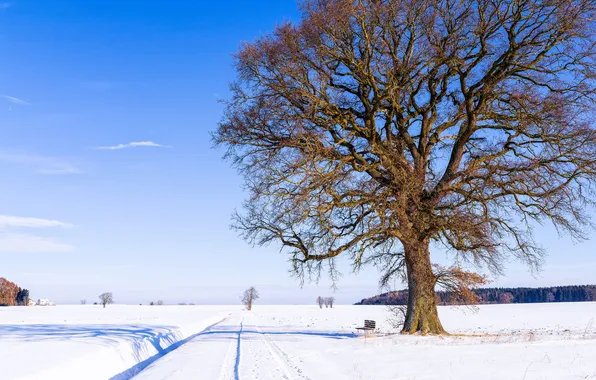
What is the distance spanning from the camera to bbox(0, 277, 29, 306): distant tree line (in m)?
148

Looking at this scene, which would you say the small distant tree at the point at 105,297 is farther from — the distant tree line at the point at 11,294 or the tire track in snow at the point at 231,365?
the tire track in snow at the point at 231,365

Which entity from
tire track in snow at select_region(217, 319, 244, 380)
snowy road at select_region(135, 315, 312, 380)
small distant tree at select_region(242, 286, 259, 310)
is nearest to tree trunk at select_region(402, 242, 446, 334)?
snowy road at select_region(135, 315, 312, 380)

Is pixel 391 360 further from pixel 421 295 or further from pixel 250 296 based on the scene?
pixel 250 296

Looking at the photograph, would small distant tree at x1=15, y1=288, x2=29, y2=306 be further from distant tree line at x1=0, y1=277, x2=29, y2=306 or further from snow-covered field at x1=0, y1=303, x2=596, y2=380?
snow-covered field at x1=0, y1=303, x2=596, y2=380

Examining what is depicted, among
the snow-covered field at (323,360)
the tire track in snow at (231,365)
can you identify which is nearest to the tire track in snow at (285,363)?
the snow-covered field at (323,360)

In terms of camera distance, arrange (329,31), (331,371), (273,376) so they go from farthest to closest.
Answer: (329,31) → (331,371) → (273,376)

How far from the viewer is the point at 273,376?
34.9 feet

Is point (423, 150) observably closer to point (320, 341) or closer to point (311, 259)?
point (311, 259)

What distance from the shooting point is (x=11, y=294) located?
15175cm

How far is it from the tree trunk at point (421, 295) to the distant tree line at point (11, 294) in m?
152

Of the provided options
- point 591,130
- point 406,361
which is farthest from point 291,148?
point 591,130

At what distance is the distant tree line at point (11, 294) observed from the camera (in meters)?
148

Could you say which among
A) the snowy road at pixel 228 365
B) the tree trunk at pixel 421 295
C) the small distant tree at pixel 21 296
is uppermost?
the tree trunk at pixel 421 295

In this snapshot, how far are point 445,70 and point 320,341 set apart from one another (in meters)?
10.6
